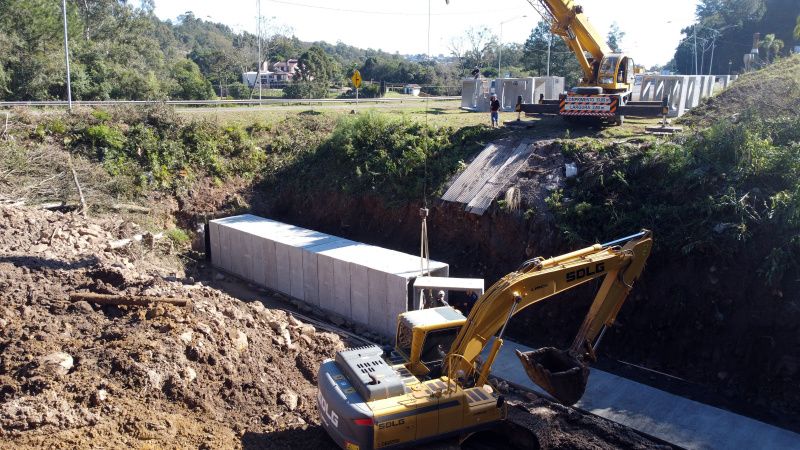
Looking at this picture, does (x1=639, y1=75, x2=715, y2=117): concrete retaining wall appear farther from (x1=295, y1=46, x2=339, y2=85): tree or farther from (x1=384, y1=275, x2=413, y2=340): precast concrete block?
(x1=295, y1=46, x2=339, y2=85): tree

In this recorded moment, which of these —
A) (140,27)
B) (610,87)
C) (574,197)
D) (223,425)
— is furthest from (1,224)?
(140,27)

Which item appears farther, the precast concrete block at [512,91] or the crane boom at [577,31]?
the precast concrete block at [512,91]

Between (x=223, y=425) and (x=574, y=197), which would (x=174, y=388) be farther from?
(x=574, y=197)

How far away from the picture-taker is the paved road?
36.4 feet

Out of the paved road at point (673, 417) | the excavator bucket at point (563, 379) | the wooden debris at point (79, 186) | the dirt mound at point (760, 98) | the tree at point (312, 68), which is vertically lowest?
the paved road at point (673, 417)

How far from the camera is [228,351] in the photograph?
1120 centimetres

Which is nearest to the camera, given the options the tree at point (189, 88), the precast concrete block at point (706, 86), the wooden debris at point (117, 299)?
the wooden debris at point (117, 299)

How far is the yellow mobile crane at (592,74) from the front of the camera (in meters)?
20.8

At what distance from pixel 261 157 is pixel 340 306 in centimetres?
1160

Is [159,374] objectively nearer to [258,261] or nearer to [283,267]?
[283,267]

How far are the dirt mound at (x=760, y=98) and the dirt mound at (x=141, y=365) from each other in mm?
14362

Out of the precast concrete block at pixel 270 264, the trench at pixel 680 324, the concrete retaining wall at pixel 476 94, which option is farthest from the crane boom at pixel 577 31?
the precast concrete block at pixel 270 264

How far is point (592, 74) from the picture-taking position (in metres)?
22.1

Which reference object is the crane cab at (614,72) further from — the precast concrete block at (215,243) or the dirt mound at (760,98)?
the precast concrete block at (215,243)
